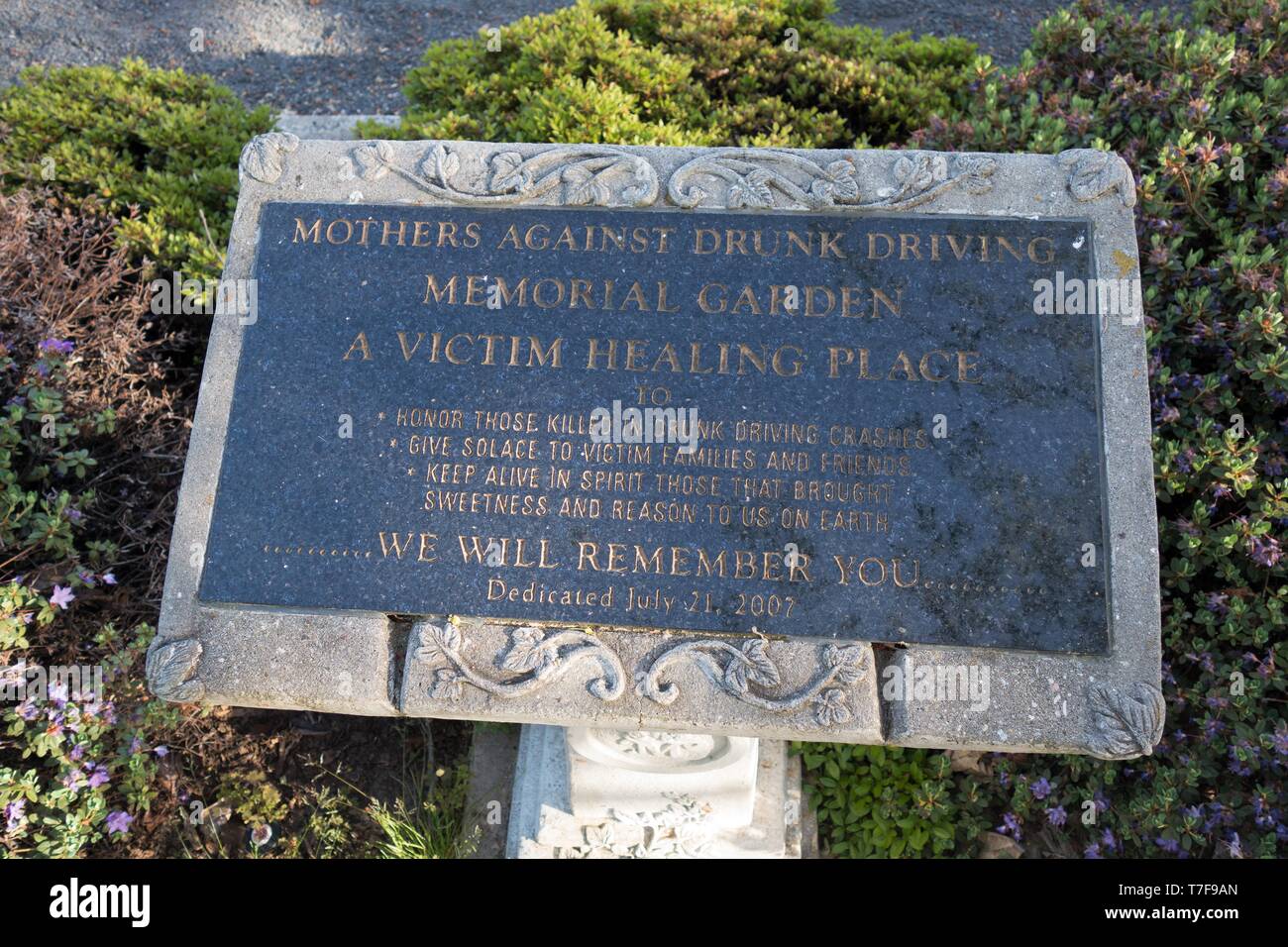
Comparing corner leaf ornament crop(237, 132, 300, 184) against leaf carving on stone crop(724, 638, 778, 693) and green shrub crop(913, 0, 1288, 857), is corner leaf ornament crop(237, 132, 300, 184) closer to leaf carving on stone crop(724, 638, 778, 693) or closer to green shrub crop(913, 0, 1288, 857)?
leaf carving on stone crop(724, 638, 778, 693)

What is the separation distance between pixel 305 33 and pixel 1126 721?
282 inches

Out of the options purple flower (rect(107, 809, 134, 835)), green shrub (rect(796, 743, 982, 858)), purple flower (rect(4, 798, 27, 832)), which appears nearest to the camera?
purple flower (rect(4, 798, 27, 832))

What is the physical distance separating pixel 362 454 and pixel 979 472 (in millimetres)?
1900

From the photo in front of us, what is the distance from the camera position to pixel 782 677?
8.46ft

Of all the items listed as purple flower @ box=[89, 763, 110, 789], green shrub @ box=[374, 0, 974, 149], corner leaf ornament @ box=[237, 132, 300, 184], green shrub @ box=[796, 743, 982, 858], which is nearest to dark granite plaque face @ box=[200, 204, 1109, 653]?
corner leaf ornament @ box=[237, 132, 300, 184]

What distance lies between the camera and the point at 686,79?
A: 5.19m

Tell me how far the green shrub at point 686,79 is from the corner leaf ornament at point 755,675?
3.02 m

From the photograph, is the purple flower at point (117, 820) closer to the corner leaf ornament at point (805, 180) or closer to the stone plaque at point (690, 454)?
the stone plaque at point (690, 454)

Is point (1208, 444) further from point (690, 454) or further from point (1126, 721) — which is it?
point (690, 454)

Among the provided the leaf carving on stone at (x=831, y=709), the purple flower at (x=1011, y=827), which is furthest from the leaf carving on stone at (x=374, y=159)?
the purple flower at (x=1011, y=827)

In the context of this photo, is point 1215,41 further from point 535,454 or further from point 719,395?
point 535,454

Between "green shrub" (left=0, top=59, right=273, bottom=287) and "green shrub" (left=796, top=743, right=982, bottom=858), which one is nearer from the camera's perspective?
"green shrub" (left=796, top=743, right=982, bottom=858)

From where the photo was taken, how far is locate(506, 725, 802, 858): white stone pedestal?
128 inches

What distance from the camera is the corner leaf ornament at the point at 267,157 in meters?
3.10
